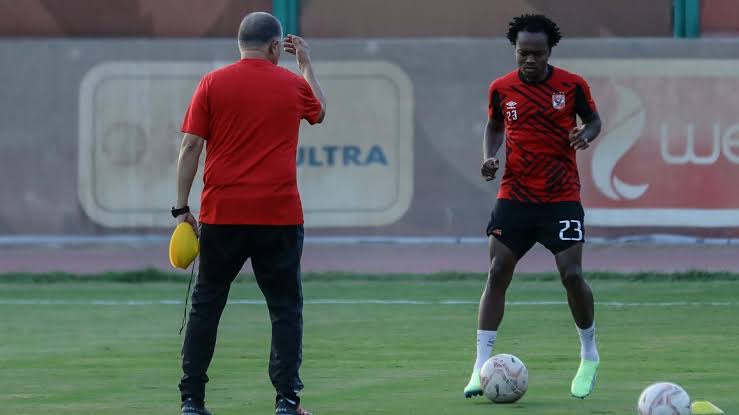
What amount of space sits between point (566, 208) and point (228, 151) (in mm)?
2288

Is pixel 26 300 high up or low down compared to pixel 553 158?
down

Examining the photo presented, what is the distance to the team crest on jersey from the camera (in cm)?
950

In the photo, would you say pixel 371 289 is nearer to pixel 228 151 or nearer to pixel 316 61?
pixel 316 61

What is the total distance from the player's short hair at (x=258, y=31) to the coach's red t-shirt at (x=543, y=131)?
180 centimetres

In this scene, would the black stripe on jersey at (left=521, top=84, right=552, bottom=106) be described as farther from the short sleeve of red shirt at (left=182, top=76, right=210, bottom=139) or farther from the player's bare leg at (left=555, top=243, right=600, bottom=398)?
the short sleeve of red shirt at (left=182, top=76, right=210, bottom=139)

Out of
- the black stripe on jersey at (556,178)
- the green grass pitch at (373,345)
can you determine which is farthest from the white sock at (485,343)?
the black stripe on jersey at (556,178)

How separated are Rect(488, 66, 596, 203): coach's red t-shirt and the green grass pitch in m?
1.19

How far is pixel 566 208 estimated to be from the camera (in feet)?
31.4

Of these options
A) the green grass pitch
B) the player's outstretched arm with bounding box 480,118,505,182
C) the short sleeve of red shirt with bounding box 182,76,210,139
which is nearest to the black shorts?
the player's outstretched arm with bounding box 480,118,505,182

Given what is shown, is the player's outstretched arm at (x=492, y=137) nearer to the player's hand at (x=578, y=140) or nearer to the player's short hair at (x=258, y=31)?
the player's hand at (x=578, y=140)

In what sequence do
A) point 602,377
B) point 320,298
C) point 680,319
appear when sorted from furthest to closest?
point 320,298, point 680,319, point 602,377

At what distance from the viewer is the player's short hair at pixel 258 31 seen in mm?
8289

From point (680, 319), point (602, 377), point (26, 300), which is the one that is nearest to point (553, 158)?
point (602, 377)

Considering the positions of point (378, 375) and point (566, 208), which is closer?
point (566, 208)
